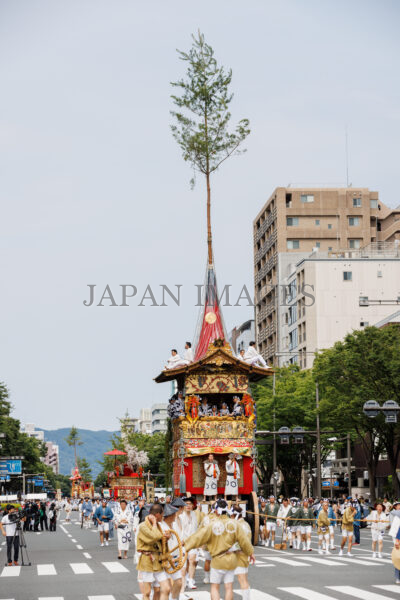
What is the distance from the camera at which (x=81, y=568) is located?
25484 mm

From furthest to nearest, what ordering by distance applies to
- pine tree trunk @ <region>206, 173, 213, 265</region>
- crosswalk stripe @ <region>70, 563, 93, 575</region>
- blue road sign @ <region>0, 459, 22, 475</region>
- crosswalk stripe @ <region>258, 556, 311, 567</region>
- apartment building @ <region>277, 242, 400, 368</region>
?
apartment building @ <region>277, 242, 400, 368</region> → blue road sign @ <region>0, 459, 22, 475</region> → pine tree trunk @ <region>206, 173, 213, 265</region> → crosswalk stripe @ <region>258, 556, 311, 567</region> → crosswalk stripe @ <region>70, 563, 93, 575</region>

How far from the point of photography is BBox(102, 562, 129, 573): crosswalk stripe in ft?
80.1

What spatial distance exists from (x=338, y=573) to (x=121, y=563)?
7541 millimetres

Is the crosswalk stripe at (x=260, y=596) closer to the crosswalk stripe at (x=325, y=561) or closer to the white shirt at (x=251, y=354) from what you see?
the crosswalk stripe at (x=325, y=561)

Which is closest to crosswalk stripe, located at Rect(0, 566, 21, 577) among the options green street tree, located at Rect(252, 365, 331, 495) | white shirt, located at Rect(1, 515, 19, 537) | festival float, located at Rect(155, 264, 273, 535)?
white shirt, located at Rect(1, 515, 19, 537)

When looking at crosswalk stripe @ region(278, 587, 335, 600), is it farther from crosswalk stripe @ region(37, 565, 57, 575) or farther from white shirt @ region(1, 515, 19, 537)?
white shirt @ region(1, 515, 19, 537)

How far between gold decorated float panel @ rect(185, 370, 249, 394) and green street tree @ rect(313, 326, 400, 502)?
17778 millimetres

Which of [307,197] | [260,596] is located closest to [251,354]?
[260,596]

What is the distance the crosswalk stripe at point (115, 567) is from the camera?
2441 cm

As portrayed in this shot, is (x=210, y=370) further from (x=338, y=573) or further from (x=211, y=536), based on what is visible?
(x=211, y=536)

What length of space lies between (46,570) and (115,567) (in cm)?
194

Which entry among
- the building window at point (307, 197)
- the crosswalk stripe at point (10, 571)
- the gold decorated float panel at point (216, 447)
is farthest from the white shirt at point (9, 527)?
the building window at point (307, 197)

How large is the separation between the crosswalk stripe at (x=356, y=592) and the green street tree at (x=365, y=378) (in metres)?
33.7

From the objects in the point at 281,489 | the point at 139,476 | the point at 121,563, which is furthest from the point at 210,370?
the point at 281,489
